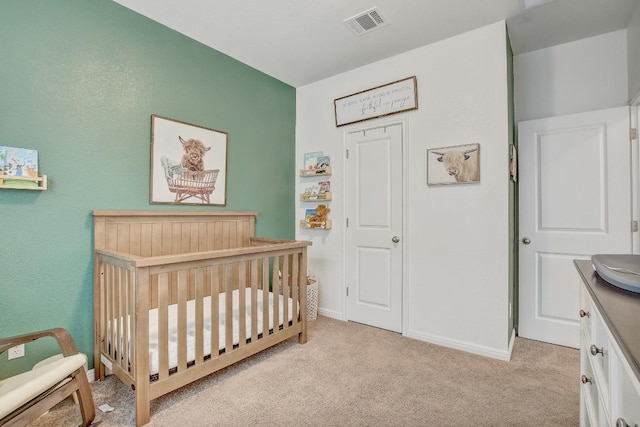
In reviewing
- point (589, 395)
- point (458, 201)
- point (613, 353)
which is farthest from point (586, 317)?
point (458, 201)

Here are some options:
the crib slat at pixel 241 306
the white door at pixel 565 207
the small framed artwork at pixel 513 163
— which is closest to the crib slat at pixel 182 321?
the crib slat at pixel 241 306

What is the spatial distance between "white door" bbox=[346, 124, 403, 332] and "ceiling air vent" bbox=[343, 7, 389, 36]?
32.7 inches

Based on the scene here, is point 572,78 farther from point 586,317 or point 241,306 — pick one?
point 241,306

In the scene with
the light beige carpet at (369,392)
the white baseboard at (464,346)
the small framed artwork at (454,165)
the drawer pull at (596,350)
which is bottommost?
the light beige carpet at (369,392)

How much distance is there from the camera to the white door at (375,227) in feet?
9.29

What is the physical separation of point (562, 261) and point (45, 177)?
3709 millimetres

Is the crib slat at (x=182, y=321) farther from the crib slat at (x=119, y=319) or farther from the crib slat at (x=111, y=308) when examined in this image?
the crib slat at (x=111, y=308)

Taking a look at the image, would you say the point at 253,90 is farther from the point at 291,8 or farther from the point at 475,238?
the point at 475,238

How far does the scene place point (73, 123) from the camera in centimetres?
194

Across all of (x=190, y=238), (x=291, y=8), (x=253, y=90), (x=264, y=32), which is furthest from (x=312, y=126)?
(x=190, y=238)

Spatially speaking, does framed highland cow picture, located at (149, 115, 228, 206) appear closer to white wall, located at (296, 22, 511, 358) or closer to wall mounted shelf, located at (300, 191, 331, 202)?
wall mounted shelf, located at (300, 191, 331, 202)

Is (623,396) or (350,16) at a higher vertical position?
(350,16)

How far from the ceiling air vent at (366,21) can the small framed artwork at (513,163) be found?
4.56ft

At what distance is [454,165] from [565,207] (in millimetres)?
994
